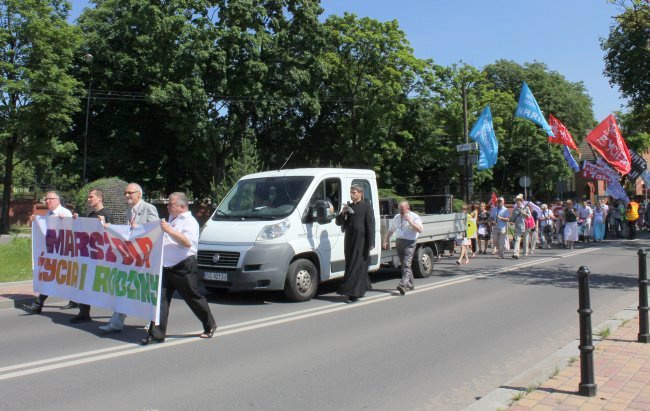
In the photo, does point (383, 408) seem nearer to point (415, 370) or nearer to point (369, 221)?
point (415, 370)

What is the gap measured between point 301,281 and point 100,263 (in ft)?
10.5

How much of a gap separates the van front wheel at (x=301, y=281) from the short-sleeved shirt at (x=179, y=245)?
2.85 meters

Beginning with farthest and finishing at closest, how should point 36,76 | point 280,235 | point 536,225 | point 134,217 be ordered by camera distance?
point 36,76
point 536,225
point 280,235
point 134,217

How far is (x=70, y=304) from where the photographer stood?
9.04 metres

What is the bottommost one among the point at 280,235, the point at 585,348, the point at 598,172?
the point at 585,348

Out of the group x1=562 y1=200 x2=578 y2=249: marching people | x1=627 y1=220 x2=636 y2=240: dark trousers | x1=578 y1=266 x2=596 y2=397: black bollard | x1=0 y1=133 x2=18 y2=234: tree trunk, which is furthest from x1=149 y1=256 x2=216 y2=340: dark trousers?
x1=0 y1=133 x2=18 y2=234: tree trunk

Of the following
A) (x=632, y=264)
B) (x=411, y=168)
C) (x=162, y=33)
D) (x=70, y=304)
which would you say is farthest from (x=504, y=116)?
(x=70, y=304)

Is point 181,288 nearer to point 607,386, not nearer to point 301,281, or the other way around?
point 301,281

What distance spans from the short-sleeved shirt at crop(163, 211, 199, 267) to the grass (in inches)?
247

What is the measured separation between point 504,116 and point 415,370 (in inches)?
1789

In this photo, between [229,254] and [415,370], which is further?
[229,254]

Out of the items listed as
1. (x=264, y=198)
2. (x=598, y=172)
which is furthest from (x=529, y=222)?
(x=264, y=198)

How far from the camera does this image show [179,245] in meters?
6.48

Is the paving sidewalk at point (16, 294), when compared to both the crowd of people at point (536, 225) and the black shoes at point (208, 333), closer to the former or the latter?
the black shoes at point (208, 333)
